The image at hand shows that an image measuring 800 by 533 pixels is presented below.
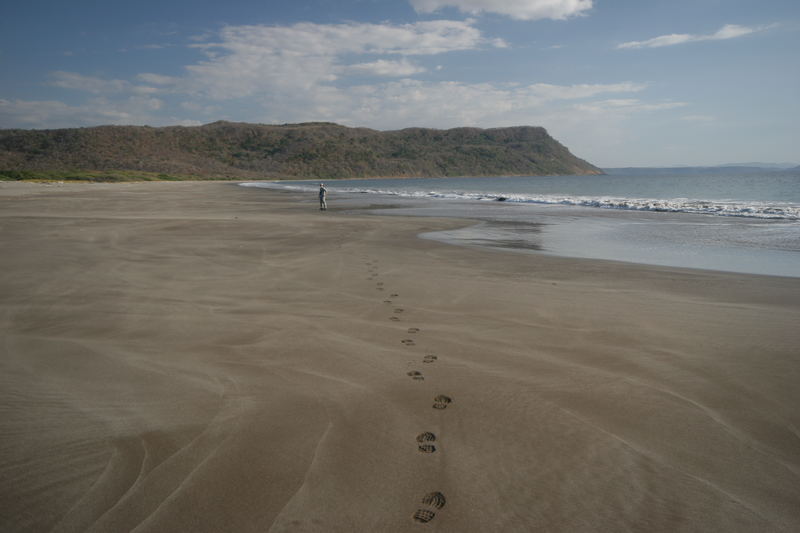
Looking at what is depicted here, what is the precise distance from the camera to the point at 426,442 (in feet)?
9.02

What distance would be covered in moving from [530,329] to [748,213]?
70.1 feet

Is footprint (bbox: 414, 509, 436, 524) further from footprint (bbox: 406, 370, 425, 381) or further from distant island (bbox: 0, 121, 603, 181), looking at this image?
distant island (bbox: 0, 121, 603, 181)

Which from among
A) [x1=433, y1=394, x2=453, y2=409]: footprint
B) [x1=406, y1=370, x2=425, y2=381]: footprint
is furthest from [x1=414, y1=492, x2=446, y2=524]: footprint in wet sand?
[x1=406, y1=370, x2=425, y2=381]: footprint

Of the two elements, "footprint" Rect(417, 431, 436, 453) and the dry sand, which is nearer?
the dry sand

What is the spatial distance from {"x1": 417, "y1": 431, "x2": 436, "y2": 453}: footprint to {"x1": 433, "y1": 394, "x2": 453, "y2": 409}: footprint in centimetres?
35

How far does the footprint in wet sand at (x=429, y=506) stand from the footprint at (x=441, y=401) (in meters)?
0.90

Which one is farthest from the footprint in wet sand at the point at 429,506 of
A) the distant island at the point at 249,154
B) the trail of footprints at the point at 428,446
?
the distant island at the point at 249,154

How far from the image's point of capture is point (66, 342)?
13.8ft

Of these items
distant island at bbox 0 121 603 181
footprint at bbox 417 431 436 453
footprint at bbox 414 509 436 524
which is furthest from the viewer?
distant island at bbox 0 121 603 181

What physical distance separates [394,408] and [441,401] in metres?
0.36

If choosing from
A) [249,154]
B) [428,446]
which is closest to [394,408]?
[428,446]

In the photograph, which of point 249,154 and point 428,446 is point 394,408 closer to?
point 428,446

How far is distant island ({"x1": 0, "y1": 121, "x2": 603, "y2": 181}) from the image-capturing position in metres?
103

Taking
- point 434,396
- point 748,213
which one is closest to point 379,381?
point 434,396
